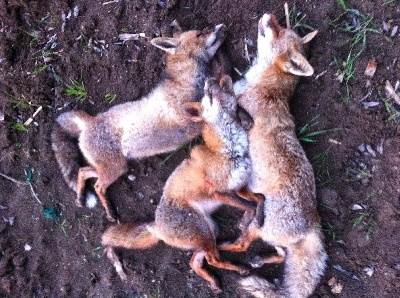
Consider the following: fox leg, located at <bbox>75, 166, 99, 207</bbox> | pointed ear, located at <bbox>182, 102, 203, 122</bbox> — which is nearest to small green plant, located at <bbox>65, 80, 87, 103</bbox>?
fox leg, located at <bbox>75, 166, 99, 207</bbox>

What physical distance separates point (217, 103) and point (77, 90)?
7.33 feet

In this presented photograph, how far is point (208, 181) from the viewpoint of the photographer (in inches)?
204

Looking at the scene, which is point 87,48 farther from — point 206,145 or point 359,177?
point 359,177

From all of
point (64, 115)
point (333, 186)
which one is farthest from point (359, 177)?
point (64, 115)

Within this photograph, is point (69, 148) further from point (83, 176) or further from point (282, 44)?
point (282, 44)

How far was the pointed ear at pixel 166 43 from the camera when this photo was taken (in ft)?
18.4

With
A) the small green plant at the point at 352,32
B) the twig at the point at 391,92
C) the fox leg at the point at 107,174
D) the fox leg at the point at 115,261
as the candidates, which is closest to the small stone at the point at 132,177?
the fox leg at the point at 107,174

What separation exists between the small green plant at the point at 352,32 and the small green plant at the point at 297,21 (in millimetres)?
383

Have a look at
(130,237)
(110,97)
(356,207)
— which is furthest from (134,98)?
(356,207)

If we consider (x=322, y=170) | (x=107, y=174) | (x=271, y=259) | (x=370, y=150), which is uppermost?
(x=370, y=150)

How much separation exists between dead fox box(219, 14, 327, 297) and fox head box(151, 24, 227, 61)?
59 cm

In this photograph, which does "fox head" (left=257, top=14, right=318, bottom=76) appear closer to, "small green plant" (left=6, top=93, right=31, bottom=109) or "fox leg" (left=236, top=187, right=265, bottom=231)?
"fox leg" (left=236, top=187, right=265, bottom=231)

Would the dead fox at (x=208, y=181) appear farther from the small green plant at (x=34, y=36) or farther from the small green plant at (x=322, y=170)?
the small green plant at (x=34, y=36)

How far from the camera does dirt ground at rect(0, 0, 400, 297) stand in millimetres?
5281
